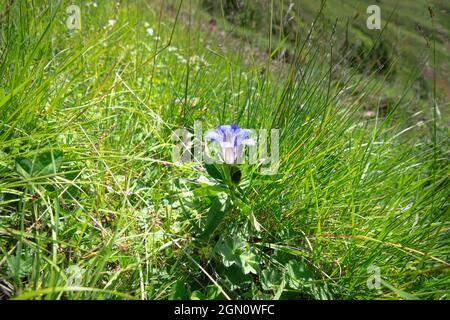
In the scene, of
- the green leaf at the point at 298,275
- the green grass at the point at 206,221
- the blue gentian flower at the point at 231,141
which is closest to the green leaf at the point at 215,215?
the green grass at the point at 206,221

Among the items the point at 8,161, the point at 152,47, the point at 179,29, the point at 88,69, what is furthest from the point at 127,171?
the point at 179,29

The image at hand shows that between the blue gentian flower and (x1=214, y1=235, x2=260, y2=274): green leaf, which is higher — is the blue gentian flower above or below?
above

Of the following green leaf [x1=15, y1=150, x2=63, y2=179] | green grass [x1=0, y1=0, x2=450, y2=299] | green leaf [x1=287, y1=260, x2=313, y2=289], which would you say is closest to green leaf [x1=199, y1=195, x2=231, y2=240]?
green grass [x1=0, y1=0, x2=450, y2=299]

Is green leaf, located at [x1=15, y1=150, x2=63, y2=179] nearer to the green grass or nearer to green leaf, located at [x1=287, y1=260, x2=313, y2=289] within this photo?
the green grass

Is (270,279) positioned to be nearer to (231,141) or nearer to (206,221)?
(206,221)

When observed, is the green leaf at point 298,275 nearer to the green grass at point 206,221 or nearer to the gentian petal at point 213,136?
the green grass at point 206,221

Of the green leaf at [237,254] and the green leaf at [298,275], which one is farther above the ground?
the green leaf at [237,254]

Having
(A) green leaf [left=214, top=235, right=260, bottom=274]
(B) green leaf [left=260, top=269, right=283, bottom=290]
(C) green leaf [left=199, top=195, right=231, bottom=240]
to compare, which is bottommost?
(B) green leaf [left=260, top=269, right=283, bottom=290]

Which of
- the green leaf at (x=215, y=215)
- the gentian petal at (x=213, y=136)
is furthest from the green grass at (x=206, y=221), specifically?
the gentian petal at (x=213, y=136)

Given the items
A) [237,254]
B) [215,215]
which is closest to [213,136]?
[215,215]

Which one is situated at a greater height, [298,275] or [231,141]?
[231,141]

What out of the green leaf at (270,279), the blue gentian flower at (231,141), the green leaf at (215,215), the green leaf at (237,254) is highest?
the blue gentian flower at (231,141)
